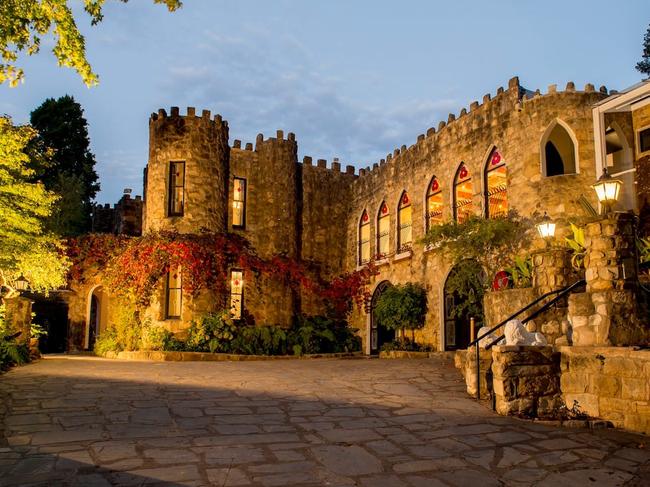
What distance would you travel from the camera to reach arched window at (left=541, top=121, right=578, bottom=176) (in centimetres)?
1223

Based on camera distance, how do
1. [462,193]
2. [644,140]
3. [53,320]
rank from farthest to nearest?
[53,320] → [462,193] → [644,140]

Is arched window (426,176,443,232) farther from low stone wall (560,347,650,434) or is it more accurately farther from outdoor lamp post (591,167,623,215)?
low stone wall (560,347,650,434)

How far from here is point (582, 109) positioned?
1194cm

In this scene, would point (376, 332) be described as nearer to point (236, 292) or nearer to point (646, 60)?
point (236, 292)

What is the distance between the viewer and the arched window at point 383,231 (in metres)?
17.5

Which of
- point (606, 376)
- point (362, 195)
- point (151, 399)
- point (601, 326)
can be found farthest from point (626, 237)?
point (362, 195)

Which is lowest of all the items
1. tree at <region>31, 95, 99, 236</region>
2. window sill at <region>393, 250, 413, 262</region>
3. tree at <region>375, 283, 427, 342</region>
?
tree at <region>375, 283, 427, 342</region>

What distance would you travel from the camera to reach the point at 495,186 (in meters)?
13.4

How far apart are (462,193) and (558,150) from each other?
8.74ft

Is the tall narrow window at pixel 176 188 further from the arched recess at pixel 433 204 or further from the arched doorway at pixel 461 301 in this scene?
the arched doorway at pixel 461 301

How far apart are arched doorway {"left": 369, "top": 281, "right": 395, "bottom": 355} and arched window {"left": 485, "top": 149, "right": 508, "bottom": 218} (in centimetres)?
524

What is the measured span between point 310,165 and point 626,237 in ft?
46.3

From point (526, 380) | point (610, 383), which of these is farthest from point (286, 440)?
point (610, 383)

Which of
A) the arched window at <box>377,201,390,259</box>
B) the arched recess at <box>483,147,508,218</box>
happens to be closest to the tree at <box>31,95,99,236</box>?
the arched window at <box>377,201,390,259</box>
